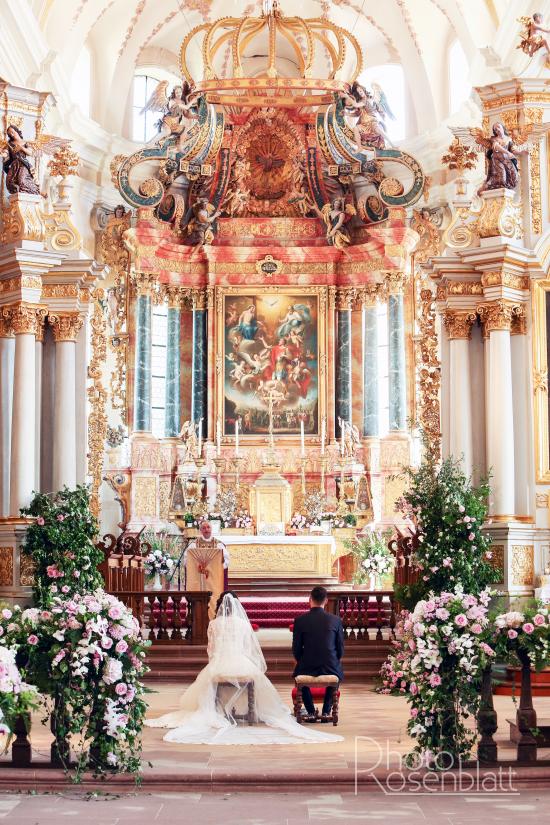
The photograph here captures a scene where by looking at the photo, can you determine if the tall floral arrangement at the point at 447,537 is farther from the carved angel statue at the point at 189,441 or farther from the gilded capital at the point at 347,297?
the gilded capital at the point at 347,297

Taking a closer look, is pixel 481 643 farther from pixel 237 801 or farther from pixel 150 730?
pixel 150 730

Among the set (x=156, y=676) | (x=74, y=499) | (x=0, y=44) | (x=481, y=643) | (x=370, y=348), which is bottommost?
(x=156, y=676)

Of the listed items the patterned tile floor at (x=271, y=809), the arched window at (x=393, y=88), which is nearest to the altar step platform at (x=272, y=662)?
the patterned tile floor at (x=271, y=809)

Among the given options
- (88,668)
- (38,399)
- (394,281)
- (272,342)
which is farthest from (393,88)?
(88,668)

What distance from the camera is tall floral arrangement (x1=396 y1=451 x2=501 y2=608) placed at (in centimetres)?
1582

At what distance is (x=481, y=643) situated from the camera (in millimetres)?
10008

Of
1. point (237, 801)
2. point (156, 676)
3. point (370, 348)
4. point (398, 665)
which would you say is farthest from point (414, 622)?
point (370, 348)

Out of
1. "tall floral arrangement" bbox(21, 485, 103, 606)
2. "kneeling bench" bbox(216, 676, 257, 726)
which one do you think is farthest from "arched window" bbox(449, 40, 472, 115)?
"kneeling bench" bbox(216, 676, 257, 726)

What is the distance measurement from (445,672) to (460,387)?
9.45 metres

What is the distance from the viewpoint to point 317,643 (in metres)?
13.1

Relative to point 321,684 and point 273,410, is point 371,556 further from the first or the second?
point 321,684

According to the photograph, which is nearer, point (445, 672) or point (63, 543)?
point (445, 672)

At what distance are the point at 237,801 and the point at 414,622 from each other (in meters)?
2.10

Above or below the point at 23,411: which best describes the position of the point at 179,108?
above
